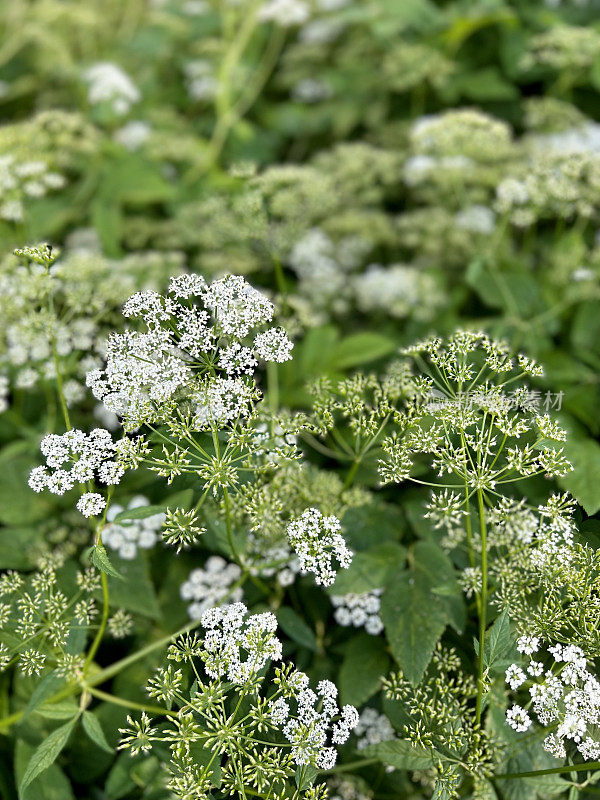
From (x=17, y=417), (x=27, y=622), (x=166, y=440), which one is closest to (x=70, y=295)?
(x=17, y=417)

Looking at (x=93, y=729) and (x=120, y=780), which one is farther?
(x=120, y=780)

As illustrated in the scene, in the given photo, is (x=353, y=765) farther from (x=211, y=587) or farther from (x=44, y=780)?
(x=44, y=780)

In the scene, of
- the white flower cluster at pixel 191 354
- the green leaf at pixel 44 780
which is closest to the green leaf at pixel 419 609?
the white flower cluster at pixel 191 354

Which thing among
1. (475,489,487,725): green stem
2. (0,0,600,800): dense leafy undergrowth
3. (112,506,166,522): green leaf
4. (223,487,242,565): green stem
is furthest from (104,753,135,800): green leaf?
(475,489,487,725): green stem

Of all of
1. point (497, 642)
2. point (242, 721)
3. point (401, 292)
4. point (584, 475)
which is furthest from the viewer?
point (401, 292)

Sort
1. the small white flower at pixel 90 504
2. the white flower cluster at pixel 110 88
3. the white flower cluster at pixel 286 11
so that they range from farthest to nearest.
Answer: the white flower cluster at pixel 286 11, the white flower cluster at pixel 110 88, the small white flower at pixel 90 504

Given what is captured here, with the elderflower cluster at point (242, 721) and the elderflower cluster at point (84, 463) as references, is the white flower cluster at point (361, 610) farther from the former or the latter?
the elderflower cluster at point (84, 463)

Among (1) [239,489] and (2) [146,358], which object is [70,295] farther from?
(1) [239,489]

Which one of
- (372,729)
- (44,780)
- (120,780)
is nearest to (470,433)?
(372,729)
